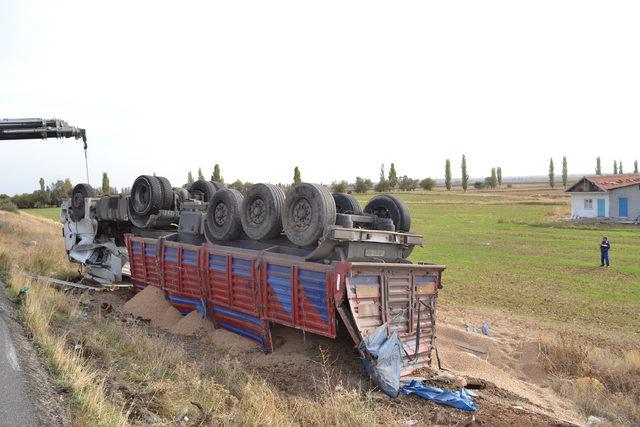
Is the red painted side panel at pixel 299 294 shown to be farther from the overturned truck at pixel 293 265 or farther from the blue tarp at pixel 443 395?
the blue tarp at pixel 443 395

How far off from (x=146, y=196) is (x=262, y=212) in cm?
432

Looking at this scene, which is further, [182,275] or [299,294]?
[182,275]

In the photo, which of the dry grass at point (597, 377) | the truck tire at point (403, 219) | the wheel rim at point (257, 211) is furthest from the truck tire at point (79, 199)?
the dry grass at point (597, 377)

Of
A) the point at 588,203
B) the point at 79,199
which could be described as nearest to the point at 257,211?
the point at 79,199

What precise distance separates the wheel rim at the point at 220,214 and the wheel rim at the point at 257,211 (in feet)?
2.43

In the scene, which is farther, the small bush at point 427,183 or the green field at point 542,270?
the small bush at point 427,183

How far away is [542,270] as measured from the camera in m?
19.0

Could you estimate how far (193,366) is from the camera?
6633 mm

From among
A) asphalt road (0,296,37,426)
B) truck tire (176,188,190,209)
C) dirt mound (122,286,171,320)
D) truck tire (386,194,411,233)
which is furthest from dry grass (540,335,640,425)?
truck tire (176,188,190,209)

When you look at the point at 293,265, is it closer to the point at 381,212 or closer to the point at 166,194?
the point at 381,212

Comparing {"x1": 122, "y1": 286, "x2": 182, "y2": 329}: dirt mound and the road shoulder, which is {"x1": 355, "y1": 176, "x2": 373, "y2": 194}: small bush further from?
the road shoulder

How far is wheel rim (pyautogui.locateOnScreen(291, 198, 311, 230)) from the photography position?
772 cm

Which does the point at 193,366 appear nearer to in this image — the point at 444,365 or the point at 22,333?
the point at 22,333

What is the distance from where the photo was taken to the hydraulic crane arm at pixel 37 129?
59.3 ft
